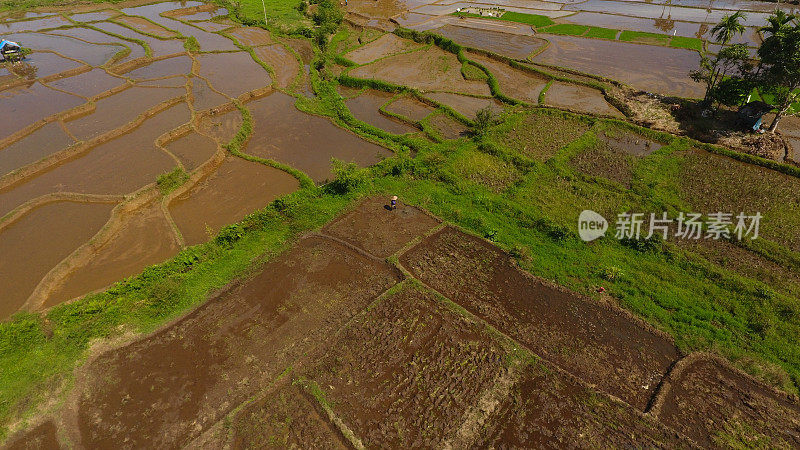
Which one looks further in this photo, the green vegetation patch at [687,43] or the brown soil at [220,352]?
the green vegetation patch at [687,43]

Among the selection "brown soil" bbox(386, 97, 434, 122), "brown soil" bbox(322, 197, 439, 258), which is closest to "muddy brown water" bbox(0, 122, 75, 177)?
"brown soil" bbox(322, 197, 439, 258)

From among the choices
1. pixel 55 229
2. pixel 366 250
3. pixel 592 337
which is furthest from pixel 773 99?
pixel 55 229

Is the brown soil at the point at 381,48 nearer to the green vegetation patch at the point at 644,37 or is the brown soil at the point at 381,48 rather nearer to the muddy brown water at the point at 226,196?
the muddy brown water at the point at 226,196

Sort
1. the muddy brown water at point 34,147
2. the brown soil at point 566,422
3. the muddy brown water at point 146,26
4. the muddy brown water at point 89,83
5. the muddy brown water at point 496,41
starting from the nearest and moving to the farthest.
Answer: the brown soil at point 566,422, the muddy brown water at point 34,147, the muddy brown water at point 89,83, the muddy brown water at point 496,41, the muddy brown water at point 146,26

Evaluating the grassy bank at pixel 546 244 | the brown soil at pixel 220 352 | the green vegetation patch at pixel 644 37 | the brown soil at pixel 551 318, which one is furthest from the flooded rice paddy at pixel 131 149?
the green vegetation patch at pixel 644 37

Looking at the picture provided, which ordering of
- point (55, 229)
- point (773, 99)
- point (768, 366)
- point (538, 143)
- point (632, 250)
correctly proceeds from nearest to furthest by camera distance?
1. point (768, 366)
2. point (632, 250)
3. point (55, 229)
4. point (538, 143)
5. point (773, 99)

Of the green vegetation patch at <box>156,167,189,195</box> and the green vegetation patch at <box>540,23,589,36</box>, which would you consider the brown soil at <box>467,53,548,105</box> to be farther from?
the green vegetation patch at <box>156,167,189,195</box>

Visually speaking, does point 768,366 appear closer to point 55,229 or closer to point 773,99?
point 773,99
